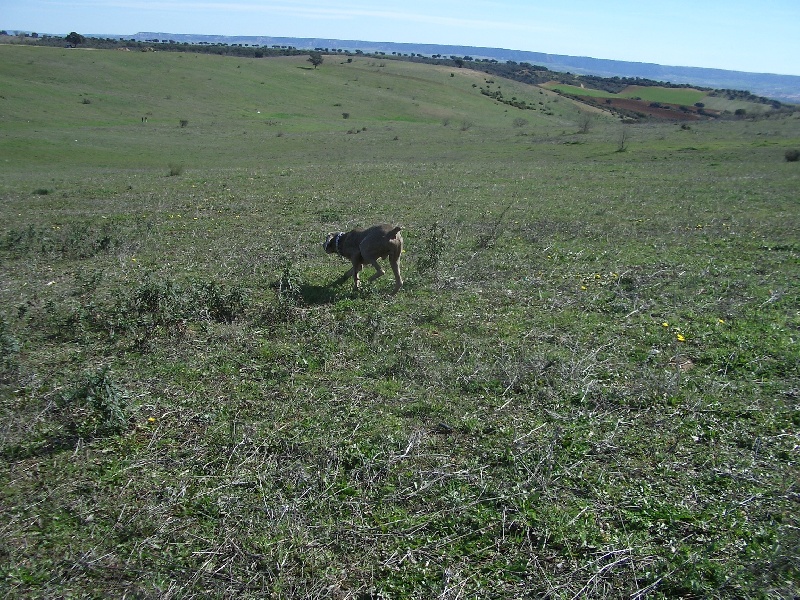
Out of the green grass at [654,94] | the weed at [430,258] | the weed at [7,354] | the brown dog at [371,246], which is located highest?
the green grass at [654,94]

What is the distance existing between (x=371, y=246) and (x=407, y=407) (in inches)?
171

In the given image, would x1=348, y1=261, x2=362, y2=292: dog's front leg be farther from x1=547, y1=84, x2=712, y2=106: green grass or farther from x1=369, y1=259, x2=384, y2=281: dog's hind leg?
x1=547, y1=84, x2=712, y2=106: green grass

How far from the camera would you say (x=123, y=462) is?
223 inches

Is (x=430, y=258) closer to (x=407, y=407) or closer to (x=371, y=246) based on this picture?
(x=371, y=246)

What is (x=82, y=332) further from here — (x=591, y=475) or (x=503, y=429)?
(x=591, y=475)

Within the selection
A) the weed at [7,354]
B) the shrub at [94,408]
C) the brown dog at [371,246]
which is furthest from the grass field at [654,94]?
the shrub at [94,408]

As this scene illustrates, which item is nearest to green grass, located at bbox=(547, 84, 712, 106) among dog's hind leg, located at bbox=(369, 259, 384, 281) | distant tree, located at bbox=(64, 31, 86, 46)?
distant tree, located at bbox=(64, 31, 86, 46)

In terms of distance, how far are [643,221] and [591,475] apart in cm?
1302

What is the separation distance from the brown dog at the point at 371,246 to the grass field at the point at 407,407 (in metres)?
0.54

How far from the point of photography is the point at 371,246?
1031cm

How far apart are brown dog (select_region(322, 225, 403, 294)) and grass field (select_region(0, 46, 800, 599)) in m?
0.54

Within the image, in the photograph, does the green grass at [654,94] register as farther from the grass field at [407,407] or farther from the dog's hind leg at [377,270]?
the dog's hind leg at [377,270]

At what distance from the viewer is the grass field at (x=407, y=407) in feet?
14.7

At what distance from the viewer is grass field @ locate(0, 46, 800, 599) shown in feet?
14.7
